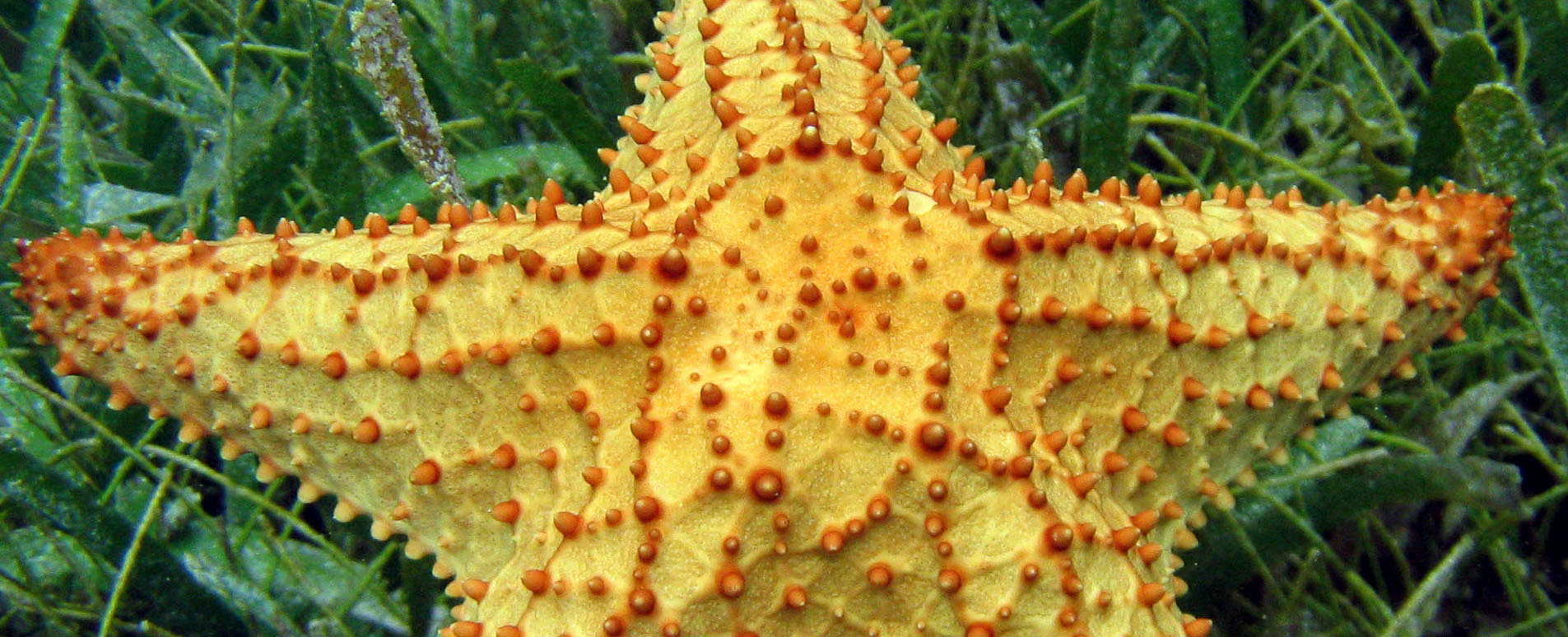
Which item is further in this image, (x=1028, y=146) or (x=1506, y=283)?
(x=1506, y=283)

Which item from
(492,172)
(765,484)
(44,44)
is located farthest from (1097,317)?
(44,44)

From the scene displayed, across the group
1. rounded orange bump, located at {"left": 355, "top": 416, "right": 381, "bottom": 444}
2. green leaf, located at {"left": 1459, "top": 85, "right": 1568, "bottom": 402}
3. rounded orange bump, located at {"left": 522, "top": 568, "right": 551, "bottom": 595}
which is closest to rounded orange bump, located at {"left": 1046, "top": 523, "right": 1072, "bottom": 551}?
rounded orange bump, located at {"left": 522, "top": 568, "right": 551, "bottom": 595}

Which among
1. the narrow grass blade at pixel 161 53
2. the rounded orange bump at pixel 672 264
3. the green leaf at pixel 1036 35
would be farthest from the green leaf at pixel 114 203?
the green leaf at pixel 1036 35

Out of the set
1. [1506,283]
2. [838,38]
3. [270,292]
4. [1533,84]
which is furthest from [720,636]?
[1533,84]

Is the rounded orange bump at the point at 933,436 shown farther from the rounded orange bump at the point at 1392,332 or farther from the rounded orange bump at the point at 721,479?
the rounded orange bump at the point at 1392,332

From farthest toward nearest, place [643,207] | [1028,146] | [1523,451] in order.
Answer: [1523,451]
[1028,146]
[643,207]

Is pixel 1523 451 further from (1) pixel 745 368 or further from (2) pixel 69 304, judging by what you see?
(2) pixel 69 304
